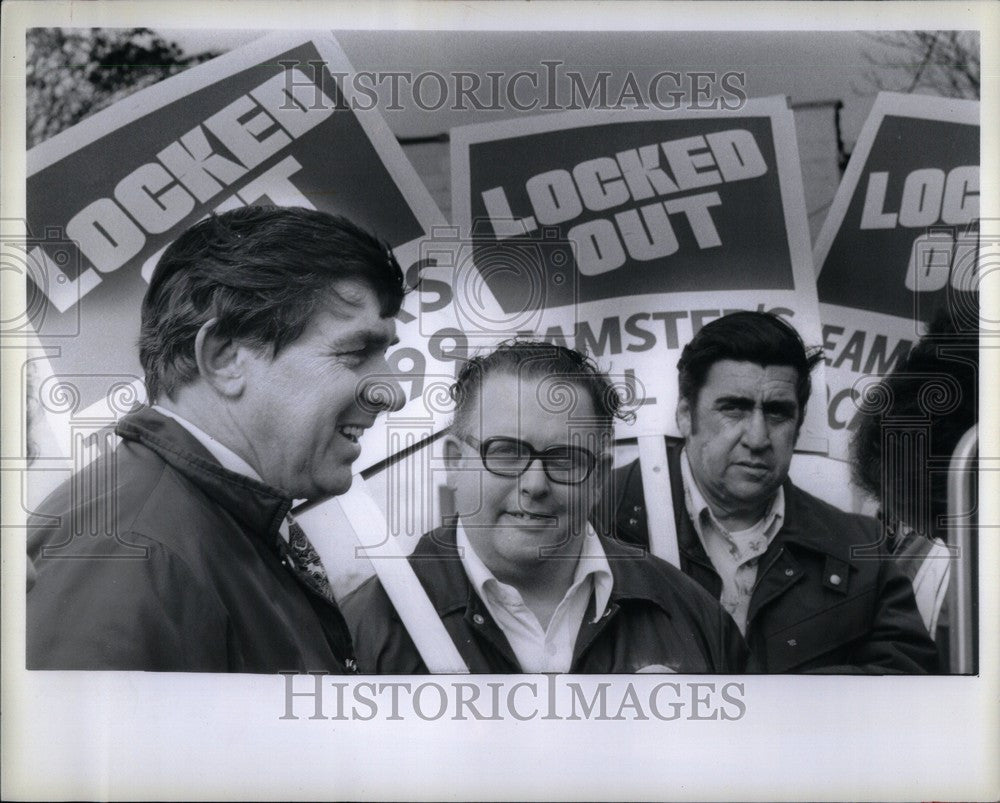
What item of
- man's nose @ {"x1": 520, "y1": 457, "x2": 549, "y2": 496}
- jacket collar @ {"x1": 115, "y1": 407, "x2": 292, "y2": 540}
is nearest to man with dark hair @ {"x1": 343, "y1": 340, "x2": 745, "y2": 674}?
man's nose @ {"x1": 520, "y1": 457, "x2": 549, "y2": 496}

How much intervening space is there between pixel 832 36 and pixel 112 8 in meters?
2.25

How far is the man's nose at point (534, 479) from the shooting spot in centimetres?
370

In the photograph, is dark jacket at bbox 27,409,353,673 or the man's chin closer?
dark jacket at bbox 27,409,353,673

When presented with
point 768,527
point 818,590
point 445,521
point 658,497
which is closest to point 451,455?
point 445,521

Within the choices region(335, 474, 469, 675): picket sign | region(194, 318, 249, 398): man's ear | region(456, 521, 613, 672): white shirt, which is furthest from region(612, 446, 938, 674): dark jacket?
region(194, 318, 249, 398): man's ear

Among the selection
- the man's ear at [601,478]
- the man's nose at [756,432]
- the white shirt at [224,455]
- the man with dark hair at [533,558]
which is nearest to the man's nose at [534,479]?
the man with dark hair at [533,558]

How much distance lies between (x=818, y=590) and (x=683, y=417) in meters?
0.70

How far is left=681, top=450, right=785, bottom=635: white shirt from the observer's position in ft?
12.3

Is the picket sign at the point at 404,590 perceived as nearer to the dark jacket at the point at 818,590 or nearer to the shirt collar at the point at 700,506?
the dark jacket at the point at 818,590

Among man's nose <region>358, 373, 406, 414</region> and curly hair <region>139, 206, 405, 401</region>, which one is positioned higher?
curly hair <region>139, 206, 405, 401</region>

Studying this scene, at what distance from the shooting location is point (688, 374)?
12.3 ft

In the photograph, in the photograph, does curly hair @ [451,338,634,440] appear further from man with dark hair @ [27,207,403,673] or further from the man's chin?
the man's chin

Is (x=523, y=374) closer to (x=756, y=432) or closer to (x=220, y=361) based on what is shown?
(x=756, y=432)

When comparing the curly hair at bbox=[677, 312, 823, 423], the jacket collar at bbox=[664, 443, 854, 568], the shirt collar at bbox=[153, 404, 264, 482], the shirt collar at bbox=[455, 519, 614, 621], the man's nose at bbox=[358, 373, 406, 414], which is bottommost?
the shirt collar at bbox=[455, 519, 614, 621]
